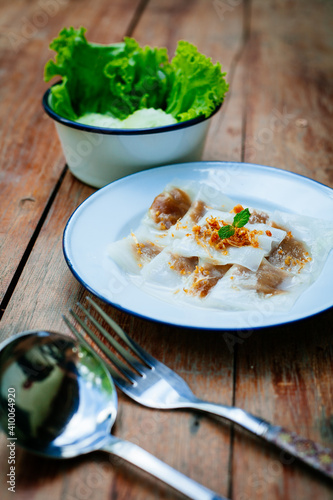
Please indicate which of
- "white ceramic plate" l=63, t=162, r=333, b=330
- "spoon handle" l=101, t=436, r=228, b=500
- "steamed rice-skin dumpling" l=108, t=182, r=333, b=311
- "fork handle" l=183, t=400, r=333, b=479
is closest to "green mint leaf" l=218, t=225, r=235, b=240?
"steamed rice-skin dumpling" l=108, t=182, r=333, b=311

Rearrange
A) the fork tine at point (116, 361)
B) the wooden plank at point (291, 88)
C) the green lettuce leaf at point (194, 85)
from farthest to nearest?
the wooden plank at point (291, 88) < the green lettuce leaf at point (194, 85) < the fork tine at point (116, 361)

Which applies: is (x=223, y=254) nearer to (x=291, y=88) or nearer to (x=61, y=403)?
(x=61, y=403)

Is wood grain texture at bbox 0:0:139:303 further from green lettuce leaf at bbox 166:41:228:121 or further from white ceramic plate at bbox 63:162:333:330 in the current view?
green lettuce leaf at bbox 166:41:228:121

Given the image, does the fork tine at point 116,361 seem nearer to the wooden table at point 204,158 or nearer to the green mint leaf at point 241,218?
the wooden table at point 204,158

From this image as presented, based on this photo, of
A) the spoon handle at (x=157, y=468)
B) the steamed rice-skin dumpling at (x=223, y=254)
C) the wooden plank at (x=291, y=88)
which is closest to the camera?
the spoon handle at (x=157, y=468)

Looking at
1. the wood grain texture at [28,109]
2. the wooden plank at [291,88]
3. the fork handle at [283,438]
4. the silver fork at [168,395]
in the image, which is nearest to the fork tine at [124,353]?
the silver fork at [168,395]

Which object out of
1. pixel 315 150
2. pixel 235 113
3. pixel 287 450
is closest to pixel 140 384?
pixel 287 450

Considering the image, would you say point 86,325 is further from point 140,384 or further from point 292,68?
point 292,68
